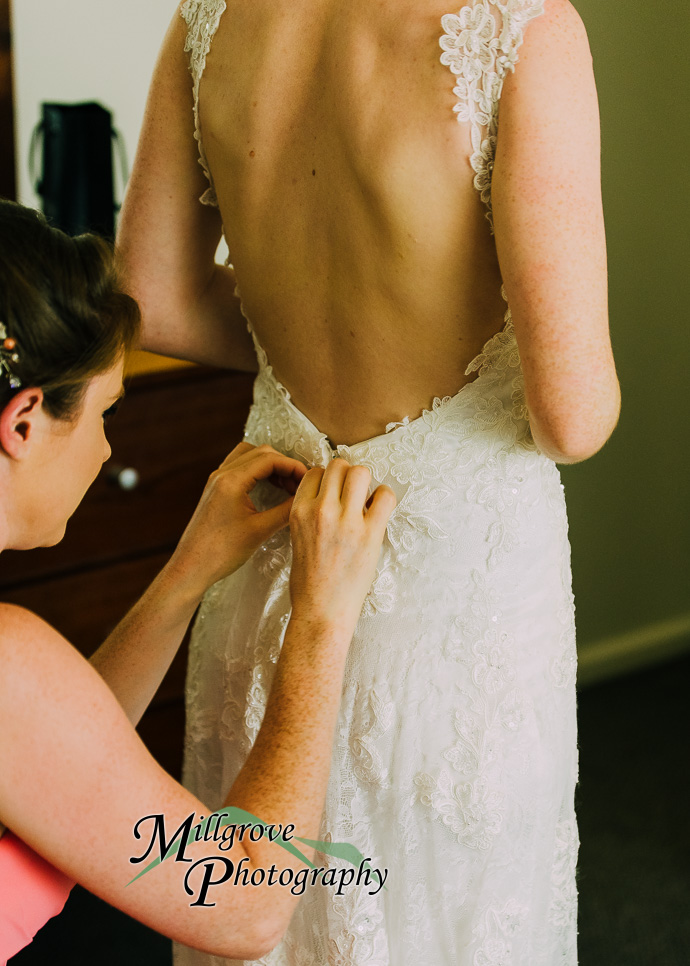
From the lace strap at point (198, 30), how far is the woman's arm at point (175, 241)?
0.06 ft

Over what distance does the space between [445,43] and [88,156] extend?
4.29 feet

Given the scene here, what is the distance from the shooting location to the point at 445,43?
33.4 inches

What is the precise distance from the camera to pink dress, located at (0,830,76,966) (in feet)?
2.81

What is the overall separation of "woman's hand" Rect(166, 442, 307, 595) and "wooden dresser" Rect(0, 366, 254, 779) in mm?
791

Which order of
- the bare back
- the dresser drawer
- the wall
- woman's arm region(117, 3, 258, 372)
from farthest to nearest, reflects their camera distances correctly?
the wall
the dresser drawer
woman's arm region(117, 3, 258, 372)
the bare back

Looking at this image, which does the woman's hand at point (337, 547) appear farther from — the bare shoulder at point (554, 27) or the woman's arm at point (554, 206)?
the bare shoulder at point (554, 27)

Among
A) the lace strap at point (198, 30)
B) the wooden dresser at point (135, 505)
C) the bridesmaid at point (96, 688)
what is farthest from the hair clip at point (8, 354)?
the wooden dresser at point (135, 505)

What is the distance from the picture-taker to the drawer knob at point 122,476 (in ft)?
6.12

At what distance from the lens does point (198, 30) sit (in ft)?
3.38

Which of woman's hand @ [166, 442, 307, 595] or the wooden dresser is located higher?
woman's hand @ [166, 442, 307, 595]

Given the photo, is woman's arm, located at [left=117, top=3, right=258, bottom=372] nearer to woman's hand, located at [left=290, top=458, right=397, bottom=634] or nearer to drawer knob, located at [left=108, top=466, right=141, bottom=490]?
A: woman's hand, located at [left=290, top=458, right=397, bottom=634]

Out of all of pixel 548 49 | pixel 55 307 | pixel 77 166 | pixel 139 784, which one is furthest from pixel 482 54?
pixel 77 166

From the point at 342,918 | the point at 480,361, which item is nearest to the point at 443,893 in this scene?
the point at 342,918

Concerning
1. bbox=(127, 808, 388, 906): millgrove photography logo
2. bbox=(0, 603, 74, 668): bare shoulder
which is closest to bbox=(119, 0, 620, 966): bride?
bbox=(127, 808, 388, 906): millgrove photography logo
